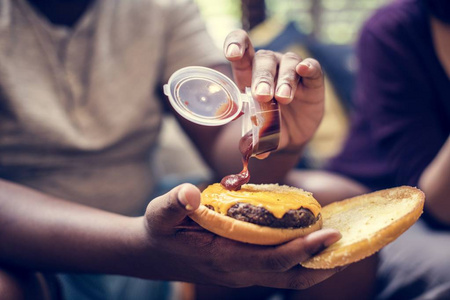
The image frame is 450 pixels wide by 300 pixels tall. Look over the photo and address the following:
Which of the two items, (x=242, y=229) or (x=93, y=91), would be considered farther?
(x=93, y=91)

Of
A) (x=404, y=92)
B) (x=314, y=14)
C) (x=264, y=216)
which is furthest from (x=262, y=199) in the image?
(x=314, y=14)

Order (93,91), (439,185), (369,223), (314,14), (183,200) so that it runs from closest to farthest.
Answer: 1. (183,200)
2. (369,223)
3. (439,185)
4. (93,91)
5. (314,14)

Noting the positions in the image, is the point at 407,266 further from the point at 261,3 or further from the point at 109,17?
the point at 261,3

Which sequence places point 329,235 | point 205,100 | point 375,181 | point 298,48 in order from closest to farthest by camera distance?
point 329,235, point 205,100, point 375,181, point 298,48

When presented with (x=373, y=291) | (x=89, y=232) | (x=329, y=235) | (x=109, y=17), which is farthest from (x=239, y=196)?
(x=109, y=17)

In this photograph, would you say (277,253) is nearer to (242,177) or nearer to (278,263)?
(278,263)

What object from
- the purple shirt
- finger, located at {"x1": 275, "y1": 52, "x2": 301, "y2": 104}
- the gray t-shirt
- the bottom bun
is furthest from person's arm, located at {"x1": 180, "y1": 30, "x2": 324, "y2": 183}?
the purple shirt

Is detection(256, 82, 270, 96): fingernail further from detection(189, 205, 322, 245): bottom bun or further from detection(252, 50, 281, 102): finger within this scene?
detection(189, 205, 322, 245): bottom bun
